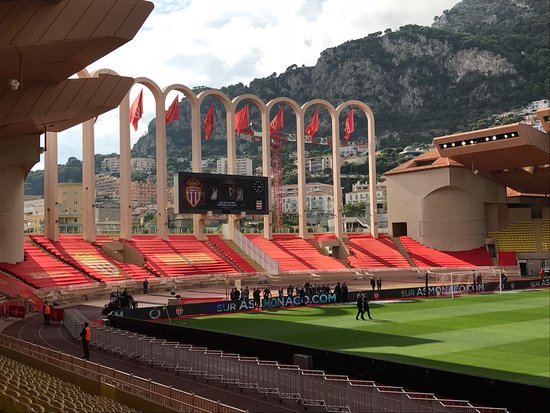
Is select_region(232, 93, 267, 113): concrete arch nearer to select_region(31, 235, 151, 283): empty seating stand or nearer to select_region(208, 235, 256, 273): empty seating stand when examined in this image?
select_region(208, 235, 256, 273): empty seating stand

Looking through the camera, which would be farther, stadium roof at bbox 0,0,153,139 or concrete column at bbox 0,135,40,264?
concrete column at bbox 0,135,40,264

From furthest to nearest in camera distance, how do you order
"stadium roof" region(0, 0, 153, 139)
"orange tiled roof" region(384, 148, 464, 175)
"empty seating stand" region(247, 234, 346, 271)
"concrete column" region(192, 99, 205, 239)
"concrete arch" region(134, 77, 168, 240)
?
1. "orange tiled roof" region(384, 148, 464, 175)
2. "empty seating stand" region(247, 234, 346, 271)
3. "concrete column" region(192, 99, 205, 239)
4. "concrete arch" region(134, 77, 168, 240)
5. "stadium roof" region(0, 0, 153, 139)

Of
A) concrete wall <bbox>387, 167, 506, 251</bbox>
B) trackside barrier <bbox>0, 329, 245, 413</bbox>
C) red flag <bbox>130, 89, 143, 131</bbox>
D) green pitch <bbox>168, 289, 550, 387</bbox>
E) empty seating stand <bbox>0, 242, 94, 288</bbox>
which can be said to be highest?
red flag <bbox>130, 89, 143, 131</bbox>

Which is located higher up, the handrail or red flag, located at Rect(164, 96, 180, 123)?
red flag, located at Rect(164, 96, 180, 123)

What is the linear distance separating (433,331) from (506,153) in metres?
36.7

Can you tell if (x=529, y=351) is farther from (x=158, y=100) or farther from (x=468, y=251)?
(x=468, y=251)

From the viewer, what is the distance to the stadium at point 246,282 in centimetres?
1339

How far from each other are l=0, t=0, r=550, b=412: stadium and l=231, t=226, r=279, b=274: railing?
21 centimetres

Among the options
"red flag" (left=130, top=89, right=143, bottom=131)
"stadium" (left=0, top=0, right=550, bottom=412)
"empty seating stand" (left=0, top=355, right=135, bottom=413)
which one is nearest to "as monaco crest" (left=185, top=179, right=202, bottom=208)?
"stadium" (left=0, top=0, right=550, bottom=412)

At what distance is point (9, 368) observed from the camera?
14055 mm

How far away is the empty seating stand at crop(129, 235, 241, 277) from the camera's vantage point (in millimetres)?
48938

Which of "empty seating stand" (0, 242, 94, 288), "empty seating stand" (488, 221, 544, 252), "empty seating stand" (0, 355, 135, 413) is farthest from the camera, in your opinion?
"empty seating stand" (488, 221, 544, 252)

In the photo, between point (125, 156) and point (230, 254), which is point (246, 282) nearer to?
point (230, 254)

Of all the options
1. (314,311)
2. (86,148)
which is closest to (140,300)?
(314,311)
